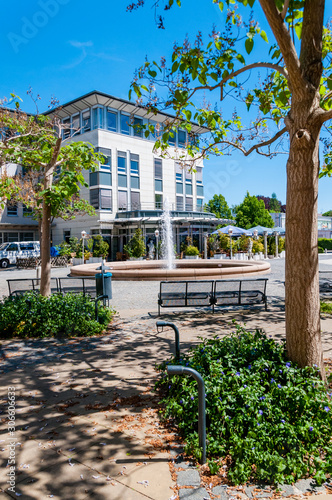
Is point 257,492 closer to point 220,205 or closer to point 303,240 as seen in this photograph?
point 303,240

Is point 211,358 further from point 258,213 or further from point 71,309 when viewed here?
point 258,213

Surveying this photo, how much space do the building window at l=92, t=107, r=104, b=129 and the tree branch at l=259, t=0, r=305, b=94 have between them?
35.3m

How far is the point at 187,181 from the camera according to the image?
46.3m

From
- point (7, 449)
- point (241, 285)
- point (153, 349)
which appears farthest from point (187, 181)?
point (7, 449)

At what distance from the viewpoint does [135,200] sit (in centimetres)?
4041

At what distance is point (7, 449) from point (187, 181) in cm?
4449

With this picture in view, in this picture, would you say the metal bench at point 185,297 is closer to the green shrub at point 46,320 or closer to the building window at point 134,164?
the green shrub at point 46,320

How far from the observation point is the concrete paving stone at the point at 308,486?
107 inches

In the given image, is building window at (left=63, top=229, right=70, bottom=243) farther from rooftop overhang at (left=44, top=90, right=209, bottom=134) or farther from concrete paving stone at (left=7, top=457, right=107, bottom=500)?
concrete paving stone at (left=7, top=457, right=107, bottom=500)

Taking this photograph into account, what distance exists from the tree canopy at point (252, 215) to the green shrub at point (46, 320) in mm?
52881

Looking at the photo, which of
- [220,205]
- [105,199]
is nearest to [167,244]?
[105,199]

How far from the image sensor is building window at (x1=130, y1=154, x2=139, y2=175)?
40.1 metres

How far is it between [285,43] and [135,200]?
3697 centimetres

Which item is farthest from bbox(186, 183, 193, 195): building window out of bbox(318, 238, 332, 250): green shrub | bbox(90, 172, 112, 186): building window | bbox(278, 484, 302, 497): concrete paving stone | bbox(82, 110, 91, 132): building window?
bbox(278, 484, 302, 497): concrete paving stone
